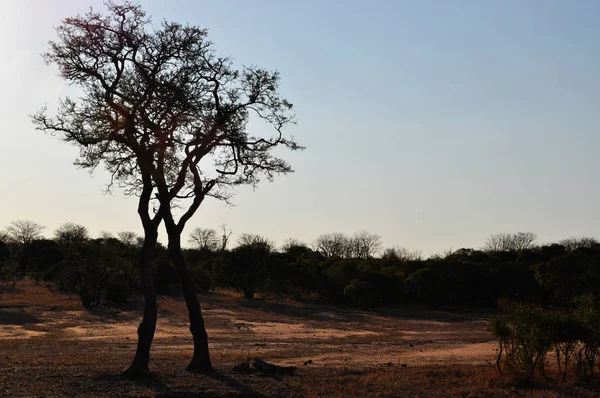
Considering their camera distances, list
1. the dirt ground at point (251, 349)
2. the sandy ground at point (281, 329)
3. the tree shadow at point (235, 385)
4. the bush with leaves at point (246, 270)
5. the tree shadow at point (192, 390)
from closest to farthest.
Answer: the tree shadow at point (192, 390), the tree shadow at point (235, 385), the dirt ground at point (251, 349), the sandy ground at point (281, 329), the bush with leaves at point (246, 270)

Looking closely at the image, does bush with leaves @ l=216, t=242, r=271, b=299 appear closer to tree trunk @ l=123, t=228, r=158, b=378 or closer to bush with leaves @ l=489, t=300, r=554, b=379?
tree trunk @ l=123, t=228, r=158, b=378

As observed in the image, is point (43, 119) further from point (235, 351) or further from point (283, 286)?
point (283, 286)

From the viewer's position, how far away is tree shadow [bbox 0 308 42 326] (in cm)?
2992

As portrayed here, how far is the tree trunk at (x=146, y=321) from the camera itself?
45.8ft

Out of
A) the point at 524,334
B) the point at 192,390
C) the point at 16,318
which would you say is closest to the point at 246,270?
the point at 16,318

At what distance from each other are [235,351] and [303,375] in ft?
21.9

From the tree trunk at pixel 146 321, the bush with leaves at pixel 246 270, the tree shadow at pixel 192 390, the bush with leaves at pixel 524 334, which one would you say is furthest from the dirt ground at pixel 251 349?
the bush with leaves at pixel 246 270

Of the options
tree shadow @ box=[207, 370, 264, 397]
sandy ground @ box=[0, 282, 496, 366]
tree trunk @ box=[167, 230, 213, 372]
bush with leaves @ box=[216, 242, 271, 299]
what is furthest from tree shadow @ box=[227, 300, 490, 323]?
tree shadow @ box=[207, 370, 264, 397]

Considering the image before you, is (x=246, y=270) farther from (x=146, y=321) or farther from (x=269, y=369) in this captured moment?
(x=146, y=321)

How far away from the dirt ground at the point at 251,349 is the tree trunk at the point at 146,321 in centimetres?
48

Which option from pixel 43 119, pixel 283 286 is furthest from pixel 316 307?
pixel 43 119

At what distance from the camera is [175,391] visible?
12.6 m

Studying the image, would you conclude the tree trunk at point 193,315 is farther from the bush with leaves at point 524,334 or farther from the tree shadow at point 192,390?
the bush with leaves at point 524,334

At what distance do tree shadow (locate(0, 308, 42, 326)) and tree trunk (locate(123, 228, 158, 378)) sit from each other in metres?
18.0
